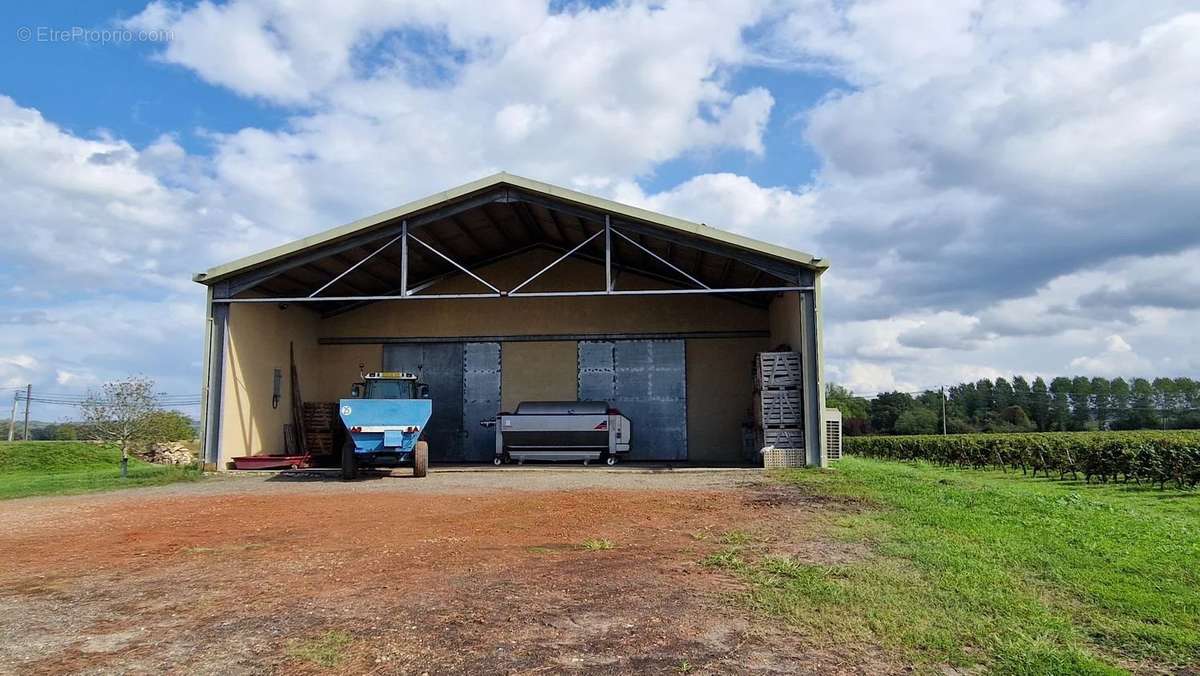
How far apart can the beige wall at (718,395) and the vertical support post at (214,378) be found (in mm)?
12797

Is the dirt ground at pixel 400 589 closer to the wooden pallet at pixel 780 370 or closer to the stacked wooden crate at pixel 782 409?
the stacked wooden crate at pixel 782 409

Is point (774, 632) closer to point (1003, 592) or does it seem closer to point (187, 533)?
point (1003, 592)

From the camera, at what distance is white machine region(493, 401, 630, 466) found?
20.8m

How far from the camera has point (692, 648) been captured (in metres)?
4.49

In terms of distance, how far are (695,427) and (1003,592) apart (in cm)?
1780

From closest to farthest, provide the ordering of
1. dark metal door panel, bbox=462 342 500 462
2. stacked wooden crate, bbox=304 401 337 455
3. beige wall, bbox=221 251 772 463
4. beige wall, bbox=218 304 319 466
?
beige wall, bbox=218 304 319 466, stacked wooden crate, bbox=304 401 337 455, beige wall, bbox=221 251 772 463, dark metal door panel, bbox=462 342 500 462

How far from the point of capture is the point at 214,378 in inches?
715

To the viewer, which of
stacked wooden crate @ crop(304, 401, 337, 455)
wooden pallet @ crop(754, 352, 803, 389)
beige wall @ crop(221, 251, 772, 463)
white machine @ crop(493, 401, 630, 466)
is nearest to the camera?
wooden pallet @ crop(754, 352, 803, 389)

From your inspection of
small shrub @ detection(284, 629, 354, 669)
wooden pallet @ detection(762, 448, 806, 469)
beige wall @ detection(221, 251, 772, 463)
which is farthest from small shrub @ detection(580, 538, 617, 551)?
beige wall @ detection(221, 251, 772, 463)

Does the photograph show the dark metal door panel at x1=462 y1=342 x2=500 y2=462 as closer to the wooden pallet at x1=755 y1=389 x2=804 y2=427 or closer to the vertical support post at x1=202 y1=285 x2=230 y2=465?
the vertical support post at x1=202 y1=285 x2=230 y2=465

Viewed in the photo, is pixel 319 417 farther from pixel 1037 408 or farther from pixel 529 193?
pixel 1037 408

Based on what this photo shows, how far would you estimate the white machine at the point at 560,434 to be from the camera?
20.8 metres

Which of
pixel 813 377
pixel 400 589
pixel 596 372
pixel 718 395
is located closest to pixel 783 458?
pixel 813 377

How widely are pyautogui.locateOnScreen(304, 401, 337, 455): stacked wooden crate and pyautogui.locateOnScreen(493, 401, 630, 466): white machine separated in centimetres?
573
